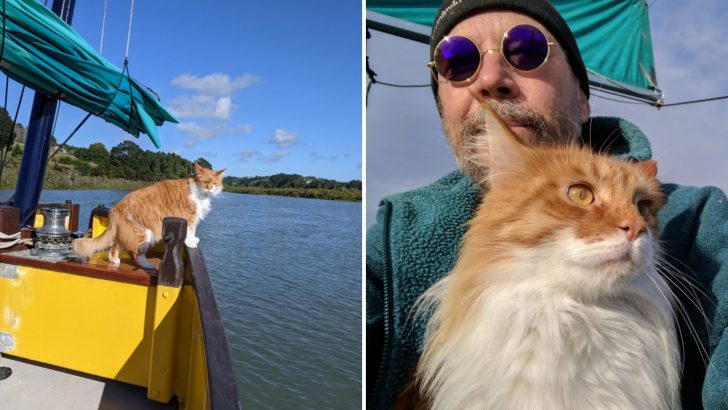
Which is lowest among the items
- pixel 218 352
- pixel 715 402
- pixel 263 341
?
pixel 263 341

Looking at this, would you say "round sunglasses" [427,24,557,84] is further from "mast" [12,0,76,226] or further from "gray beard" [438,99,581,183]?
"mast" [12,0,76,226]

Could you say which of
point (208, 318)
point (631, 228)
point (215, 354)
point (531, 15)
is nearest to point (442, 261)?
point (631, 228)

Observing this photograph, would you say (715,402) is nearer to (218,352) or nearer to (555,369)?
(555,369)

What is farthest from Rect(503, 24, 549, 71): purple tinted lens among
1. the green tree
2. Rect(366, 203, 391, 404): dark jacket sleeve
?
the green tree

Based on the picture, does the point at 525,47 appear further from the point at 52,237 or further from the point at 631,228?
the point at 52,237

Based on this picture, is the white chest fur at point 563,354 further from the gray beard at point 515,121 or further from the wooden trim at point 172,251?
the wooden trim at point 172,251

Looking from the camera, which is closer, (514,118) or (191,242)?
(514,118)

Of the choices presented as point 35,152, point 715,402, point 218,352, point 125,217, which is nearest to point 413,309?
point 715,402
